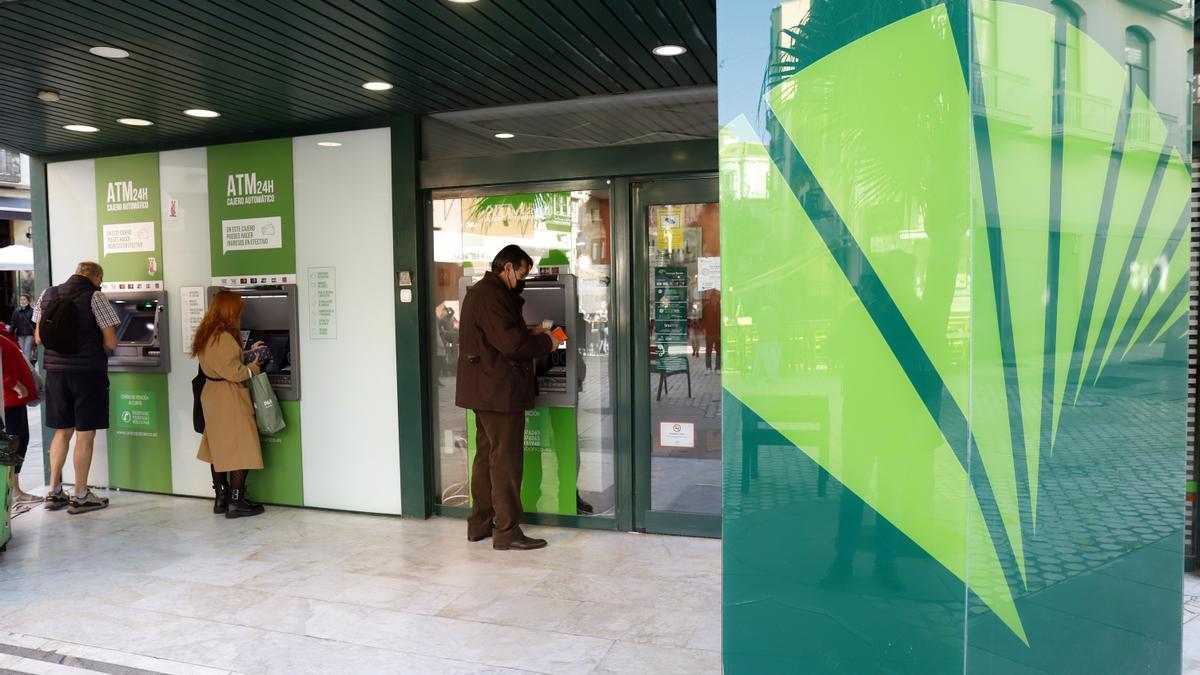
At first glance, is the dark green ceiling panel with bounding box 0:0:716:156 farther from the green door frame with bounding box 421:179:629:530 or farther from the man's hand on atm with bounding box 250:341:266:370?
the man's hand on atm with bounding box 250:341:266:370

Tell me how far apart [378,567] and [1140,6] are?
412cm

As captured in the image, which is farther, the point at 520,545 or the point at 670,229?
the point at 670,229

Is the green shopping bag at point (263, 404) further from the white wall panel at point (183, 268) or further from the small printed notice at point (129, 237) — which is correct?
the small printed notice at point (129, 237)

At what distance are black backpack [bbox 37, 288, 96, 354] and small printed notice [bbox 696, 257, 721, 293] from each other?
416 centimetres

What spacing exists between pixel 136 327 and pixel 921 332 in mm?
6098

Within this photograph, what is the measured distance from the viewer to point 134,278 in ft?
20.3

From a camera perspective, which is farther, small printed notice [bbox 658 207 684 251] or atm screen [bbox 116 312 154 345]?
atm screen [bbox 116 312 154 345]

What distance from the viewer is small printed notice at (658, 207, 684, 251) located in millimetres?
4844

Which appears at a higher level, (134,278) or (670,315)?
(134,278)

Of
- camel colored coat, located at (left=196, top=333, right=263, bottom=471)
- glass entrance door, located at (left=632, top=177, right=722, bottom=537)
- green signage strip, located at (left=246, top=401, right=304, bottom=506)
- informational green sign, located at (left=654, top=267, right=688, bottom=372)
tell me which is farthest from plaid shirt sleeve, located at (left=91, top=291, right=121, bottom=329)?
informational green sign, located at (left=654, top=267, right=688, bottom=372)

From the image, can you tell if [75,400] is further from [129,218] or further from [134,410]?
[129,218]

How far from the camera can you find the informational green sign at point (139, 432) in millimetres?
6156

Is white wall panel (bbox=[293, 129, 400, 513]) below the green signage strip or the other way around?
the other way around

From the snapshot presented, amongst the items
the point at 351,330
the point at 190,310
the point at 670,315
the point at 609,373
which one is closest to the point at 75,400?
the point at 190,310
